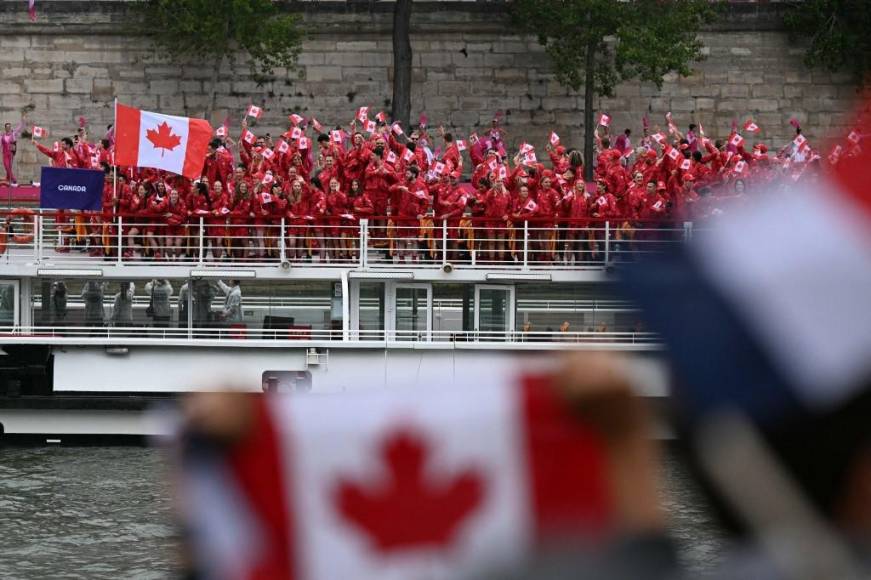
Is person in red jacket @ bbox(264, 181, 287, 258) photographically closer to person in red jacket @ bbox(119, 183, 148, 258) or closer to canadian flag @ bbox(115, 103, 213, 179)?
canadian flag @ bbox(115, 103, 213, 179)

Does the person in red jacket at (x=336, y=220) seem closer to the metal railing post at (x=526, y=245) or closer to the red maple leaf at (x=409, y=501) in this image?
the metal railing post at (x=526, y=245)

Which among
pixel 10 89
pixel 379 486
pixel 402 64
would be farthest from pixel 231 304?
pixel 10 89

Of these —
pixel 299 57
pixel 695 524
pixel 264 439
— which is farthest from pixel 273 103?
pixel 264 439

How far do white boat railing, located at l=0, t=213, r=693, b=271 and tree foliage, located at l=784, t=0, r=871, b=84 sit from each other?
54.1ft

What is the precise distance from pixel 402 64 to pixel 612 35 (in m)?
3.80

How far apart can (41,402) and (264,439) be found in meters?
13.4

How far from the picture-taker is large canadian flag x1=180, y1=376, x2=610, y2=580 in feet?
8.48

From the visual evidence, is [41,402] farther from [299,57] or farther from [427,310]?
[299,57]

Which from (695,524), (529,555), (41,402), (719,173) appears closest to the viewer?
(529,555)

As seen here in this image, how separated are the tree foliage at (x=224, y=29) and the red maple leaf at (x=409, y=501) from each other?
28.4 metres

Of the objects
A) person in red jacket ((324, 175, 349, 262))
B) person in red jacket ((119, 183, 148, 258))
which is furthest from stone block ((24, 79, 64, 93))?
person in red jacket ((324, 175, 349, 262))

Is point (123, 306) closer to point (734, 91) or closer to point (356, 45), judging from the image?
point (356, 45)

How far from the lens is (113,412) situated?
15.8m

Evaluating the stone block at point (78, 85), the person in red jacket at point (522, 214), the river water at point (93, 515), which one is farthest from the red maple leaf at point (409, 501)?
the stone block at point (78, 85)
